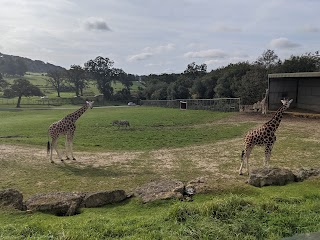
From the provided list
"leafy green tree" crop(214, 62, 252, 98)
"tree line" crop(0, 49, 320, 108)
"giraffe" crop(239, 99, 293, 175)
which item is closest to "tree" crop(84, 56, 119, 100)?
"tree line" crop(0, 49, 320, 108)

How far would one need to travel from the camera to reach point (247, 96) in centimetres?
3797

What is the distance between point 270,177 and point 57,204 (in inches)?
221

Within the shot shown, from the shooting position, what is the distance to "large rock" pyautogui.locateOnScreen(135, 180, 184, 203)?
802 cm

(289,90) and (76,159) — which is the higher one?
(289,90)

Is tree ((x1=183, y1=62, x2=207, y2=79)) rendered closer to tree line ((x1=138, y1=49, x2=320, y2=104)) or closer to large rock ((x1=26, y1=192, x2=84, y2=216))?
tree line ((x1=138, y1=49, x2=320, y2=104))

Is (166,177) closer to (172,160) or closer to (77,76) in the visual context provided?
(172,160)

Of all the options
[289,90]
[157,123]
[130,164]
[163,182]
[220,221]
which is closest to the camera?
[220,221]

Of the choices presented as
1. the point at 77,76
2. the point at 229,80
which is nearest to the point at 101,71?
the point at 77,76

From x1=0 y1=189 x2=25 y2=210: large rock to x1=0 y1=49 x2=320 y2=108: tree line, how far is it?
3302cm

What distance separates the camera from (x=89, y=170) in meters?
12.3

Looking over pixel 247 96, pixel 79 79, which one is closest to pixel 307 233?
pixel 247 96

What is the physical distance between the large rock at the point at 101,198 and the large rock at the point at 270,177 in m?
3.64

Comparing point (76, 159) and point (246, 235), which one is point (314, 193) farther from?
point (76, 159)

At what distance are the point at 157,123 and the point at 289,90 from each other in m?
12.5
